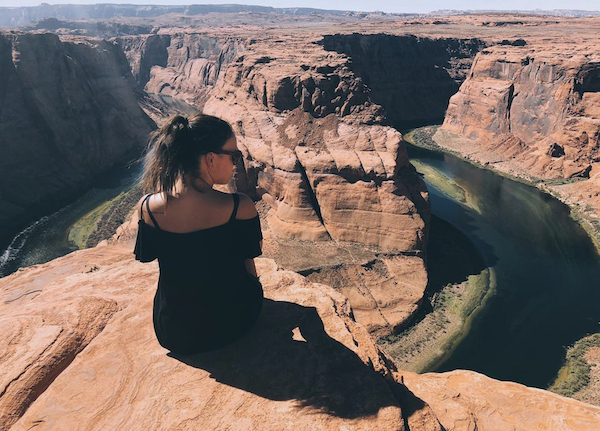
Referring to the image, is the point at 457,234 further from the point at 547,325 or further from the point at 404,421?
the point at 404,421

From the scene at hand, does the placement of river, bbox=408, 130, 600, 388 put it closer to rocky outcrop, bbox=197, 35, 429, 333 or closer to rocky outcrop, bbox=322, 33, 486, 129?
rocky outcrop, bbox=197, 35, 429, 333

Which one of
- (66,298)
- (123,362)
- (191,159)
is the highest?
(191,159)

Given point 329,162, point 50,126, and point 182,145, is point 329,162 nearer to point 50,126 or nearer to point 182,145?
point 182,145

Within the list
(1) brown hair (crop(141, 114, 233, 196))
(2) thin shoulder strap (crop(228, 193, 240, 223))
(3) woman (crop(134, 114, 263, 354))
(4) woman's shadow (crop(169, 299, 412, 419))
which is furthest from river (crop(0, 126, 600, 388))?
(1) brown hair (crop(141, 114, 233, 196))

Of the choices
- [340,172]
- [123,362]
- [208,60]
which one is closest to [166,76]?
[208,60]

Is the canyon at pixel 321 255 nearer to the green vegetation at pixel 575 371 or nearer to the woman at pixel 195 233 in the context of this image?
the woman at pixel 195 233

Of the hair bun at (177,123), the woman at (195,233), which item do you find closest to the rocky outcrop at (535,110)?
the woman at (195,233)
